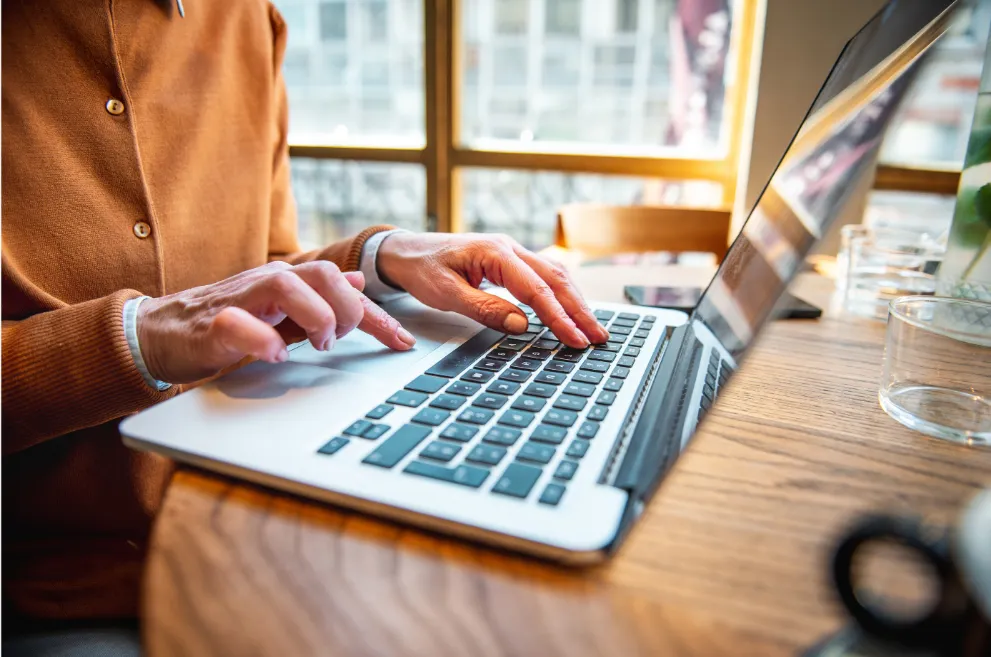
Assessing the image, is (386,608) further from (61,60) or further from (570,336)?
(61,60)

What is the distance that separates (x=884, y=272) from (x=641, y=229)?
0.75 meters

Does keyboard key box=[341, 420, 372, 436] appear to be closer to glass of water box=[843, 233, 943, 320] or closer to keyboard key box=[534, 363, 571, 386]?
keyboard key box=[534, 363, 571, 386]

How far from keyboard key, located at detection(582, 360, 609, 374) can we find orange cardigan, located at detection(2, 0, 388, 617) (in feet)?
1.23

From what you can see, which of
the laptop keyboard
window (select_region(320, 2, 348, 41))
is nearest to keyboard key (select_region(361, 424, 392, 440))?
the laptop keyboard

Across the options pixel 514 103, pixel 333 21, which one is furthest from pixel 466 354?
pixel 333 21

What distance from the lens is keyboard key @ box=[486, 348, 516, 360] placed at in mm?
568

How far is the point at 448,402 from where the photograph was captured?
1.47ft

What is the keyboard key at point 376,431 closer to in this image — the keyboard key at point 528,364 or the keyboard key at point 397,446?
the keyboard key at point 397,446

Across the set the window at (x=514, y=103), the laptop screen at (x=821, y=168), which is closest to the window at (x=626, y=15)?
the window at (x=514, y=103)

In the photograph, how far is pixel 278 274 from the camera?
19.7 inches

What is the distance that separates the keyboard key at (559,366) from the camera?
542 millimetres

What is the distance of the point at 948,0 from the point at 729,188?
202 centimetres

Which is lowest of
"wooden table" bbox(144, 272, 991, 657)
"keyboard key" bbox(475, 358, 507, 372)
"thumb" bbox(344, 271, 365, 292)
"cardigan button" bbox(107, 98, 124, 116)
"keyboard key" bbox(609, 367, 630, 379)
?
"wooden table" bbox(144, 272, 991, 657)

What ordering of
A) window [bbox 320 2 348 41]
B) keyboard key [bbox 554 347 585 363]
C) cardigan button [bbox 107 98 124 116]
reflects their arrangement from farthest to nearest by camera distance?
window [bbox 320 2 348 41], cardigan button [bbox 107 98 124 116], keyboard key [bbox 554 347 585 363]
